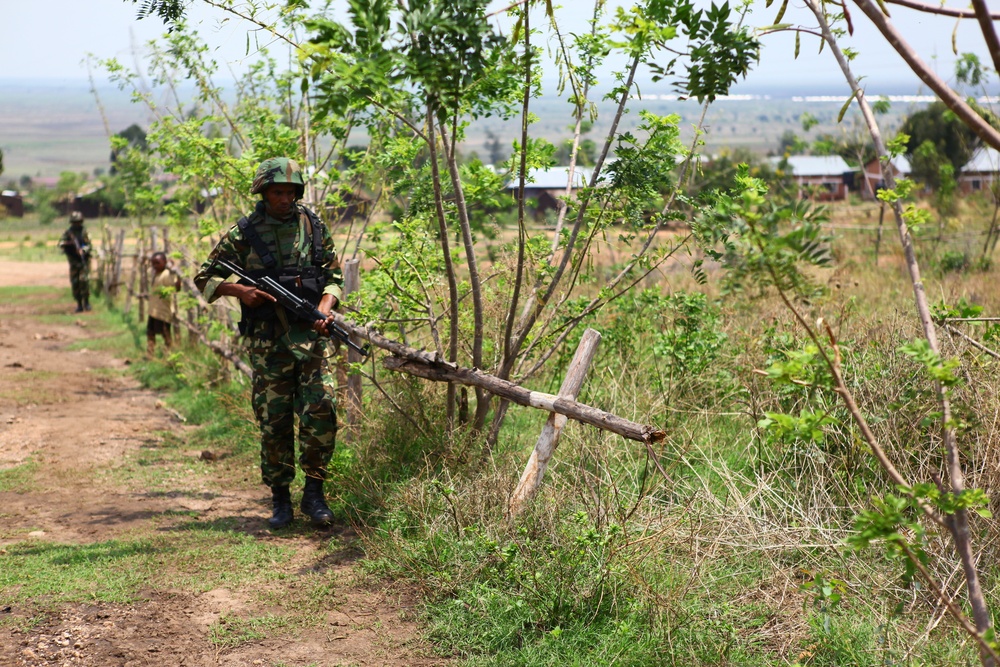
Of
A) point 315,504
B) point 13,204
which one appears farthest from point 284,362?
point 13,204

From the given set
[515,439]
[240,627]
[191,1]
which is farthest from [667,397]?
[191,1]

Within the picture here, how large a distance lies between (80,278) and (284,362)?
12484 millimetres

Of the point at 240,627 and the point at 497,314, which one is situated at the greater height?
the point at 497,314

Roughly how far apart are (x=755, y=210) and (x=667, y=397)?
11.5ft

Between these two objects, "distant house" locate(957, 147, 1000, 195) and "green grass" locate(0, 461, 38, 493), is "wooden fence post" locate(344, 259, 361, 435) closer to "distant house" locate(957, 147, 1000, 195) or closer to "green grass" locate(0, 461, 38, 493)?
"green grass" locate(0, 461, 38, 493)

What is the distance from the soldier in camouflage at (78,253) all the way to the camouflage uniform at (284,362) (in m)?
11.7

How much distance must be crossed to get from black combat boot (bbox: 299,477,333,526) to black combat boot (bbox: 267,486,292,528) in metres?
0.08

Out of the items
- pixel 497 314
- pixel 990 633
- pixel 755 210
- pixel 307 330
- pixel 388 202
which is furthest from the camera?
pixel 388 202

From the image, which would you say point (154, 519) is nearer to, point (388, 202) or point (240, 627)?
point (240, 627)

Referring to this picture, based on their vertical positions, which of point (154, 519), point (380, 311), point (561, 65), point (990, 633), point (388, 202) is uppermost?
point (561, 65)

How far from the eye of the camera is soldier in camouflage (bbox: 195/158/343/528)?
5.45 m

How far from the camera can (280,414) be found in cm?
558

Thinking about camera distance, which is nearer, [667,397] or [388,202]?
[667,397]

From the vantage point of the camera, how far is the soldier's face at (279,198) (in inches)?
214
